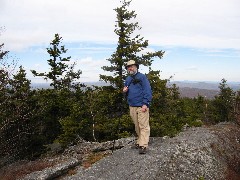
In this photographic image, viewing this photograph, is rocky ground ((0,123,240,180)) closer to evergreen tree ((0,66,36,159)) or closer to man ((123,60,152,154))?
man ((123,60,152,154))

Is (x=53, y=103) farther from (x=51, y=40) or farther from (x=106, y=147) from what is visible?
(x=106, y=147)

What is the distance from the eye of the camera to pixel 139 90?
10.9 meters

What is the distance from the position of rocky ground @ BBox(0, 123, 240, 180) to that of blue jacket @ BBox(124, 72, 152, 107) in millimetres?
1868

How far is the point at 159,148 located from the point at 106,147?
341cm

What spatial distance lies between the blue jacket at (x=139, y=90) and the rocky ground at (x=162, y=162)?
1.87 m

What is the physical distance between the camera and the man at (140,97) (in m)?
10.8

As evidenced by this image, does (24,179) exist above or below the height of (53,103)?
below

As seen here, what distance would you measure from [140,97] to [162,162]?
2314mm

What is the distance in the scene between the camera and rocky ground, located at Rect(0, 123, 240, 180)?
991cm

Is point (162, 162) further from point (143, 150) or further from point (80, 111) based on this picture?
point (80, 111)

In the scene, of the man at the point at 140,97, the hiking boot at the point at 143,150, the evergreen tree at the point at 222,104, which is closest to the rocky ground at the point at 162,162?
the hiking boot at the point at 143,150

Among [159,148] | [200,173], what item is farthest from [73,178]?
[200,173]

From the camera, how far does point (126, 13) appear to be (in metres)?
23.5

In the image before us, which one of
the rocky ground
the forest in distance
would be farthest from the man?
the forest in distance
